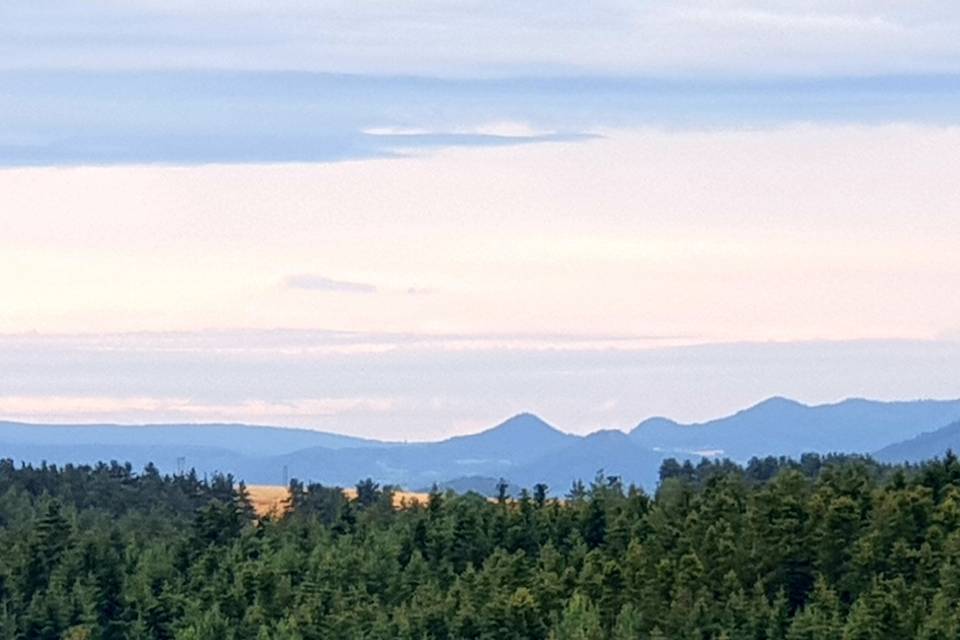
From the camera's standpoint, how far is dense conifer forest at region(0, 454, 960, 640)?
142m

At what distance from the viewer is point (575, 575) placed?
164 metres

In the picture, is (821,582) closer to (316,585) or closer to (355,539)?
(316,585)

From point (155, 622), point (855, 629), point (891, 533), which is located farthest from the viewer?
point (155, 622)

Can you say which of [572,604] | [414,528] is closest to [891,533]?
[572,604]

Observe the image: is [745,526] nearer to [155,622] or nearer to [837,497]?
[837,497]

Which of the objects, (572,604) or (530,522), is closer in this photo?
(572,604)

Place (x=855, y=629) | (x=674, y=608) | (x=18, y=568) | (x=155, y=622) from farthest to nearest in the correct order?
(x=18, y=568)
(x=155, y=622)
(x=674, y=608)
(x=855, y=629)

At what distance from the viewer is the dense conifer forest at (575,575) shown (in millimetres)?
142250

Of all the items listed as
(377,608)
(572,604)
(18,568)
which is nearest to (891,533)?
(572,604)

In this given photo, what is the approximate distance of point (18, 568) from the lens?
19812cm

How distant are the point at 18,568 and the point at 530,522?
38.7m

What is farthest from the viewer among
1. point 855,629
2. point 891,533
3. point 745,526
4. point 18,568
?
point 18,568

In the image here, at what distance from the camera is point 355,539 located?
19950 centimetres

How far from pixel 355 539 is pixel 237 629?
1338 inches
